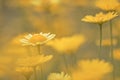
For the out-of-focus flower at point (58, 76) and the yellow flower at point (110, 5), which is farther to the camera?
the yellow flower at point (110, 5)

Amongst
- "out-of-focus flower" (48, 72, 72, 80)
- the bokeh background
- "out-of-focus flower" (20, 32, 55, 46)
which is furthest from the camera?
the bokeh background

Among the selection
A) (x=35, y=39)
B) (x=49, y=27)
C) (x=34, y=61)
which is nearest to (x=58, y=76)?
(x=34, y=61)

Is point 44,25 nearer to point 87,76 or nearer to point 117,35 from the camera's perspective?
point 117,35

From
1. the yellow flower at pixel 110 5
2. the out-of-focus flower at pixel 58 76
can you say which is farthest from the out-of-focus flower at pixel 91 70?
the yellow flower at pixel 110 5

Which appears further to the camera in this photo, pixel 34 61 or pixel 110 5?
pixel 110 5

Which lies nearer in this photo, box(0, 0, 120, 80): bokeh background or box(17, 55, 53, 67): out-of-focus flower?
box(17, 55, 53, 67): out-of-focus flower

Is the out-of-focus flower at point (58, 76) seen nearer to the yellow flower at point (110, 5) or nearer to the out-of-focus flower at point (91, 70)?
the out-of-focus flower at point (91, 70)

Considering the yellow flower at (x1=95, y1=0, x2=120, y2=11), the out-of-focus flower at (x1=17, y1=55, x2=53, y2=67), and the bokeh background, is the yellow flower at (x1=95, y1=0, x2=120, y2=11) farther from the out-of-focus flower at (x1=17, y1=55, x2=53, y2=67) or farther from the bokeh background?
the out-of-focus flower at (x1=17, y1=55, x2=53, y2=67)

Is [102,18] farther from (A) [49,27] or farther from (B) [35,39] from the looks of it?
(A) [49,27]

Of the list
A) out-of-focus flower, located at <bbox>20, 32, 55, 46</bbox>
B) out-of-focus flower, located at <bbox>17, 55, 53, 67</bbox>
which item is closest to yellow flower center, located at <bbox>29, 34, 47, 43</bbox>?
out-of-focus flower, located at <bbox>20, 32, 55, 46</bbox>
